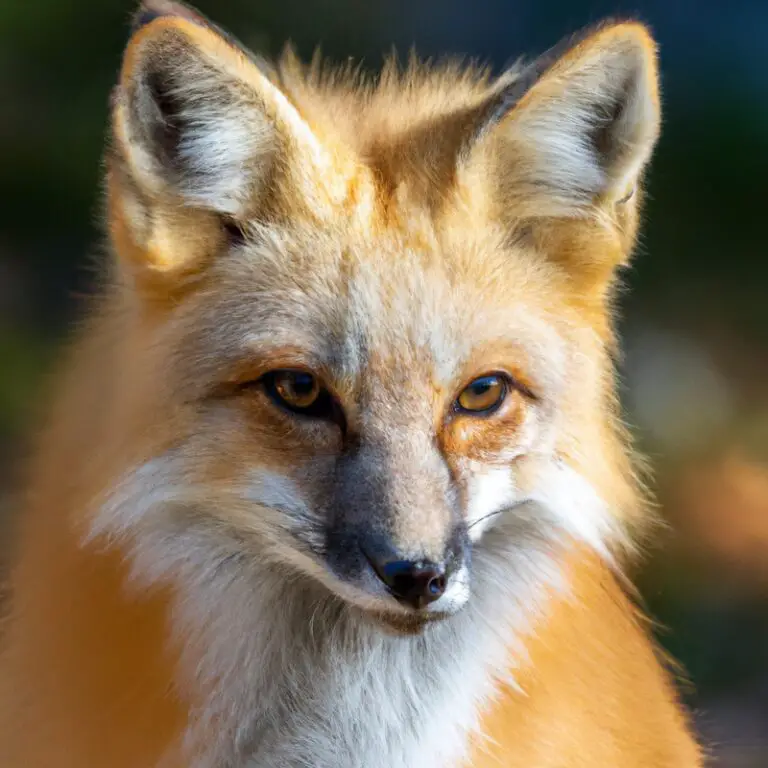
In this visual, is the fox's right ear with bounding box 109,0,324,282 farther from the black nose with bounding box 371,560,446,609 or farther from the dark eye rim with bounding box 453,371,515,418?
the black nose with bounding box 371,560,446,609

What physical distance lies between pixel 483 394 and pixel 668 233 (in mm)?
1789

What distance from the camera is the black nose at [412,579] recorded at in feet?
4.82

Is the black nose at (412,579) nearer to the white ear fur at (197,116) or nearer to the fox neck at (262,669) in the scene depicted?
the fox neck at (262,669)

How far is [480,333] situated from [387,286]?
15 cm

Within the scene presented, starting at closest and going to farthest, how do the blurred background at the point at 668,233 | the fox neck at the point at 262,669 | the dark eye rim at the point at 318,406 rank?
the dark eye rim at the point at 318,406, the fox neck at the point at 262,669, the blurred background at the point at 668,233

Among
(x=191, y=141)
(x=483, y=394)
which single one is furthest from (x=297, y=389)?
(x=191, y=141)

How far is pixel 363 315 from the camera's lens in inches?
62.5

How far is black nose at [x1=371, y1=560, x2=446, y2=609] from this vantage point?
1.47 meters

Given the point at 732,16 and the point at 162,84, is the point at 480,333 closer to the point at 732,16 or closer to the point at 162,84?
the point at 162,84

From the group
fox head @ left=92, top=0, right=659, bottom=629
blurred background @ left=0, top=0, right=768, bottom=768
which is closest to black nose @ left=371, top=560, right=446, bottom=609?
fox head @ left=92, top=0, right=659, bottom=629

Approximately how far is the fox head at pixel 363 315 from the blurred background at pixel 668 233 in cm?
137

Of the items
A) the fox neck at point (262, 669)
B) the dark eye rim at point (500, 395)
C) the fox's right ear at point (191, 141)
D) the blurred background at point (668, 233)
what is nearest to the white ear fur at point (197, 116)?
the fox's right ear at point (191, 141)

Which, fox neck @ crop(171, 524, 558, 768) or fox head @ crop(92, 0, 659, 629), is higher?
fox head @ crop(92, 0, 659, 629)

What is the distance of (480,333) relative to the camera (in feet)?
5.36
